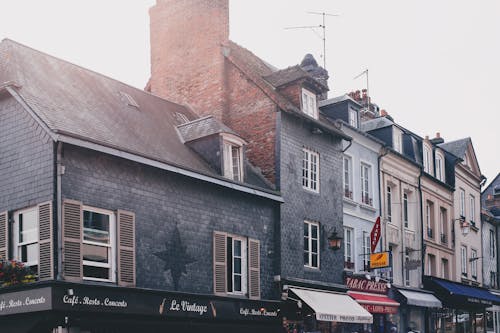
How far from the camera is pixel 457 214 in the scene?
3709 cm

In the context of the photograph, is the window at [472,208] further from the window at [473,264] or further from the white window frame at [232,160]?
the white window frame at [232,160]

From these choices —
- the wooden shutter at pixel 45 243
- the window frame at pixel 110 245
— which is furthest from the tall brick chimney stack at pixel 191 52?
the wooden shutter at pixel 45 243

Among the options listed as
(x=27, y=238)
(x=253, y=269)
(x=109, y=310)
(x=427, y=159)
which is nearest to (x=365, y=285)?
(x=253, y=269)

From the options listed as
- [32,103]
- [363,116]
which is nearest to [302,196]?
[32,103]

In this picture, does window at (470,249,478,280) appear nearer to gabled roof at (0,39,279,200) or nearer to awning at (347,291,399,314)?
awning at (347,291,399,314)

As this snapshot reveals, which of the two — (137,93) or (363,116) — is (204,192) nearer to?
(137,93)

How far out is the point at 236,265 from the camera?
69.3 ft

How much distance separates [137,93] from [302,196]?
5.69 m

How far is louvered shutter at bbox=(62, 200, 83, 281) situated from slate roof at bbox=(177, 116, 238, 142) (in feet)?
19.0

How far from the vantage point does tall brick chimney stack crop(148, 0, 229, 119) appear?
24750mm

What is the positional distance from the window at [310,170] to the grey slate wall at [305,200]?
208 mm

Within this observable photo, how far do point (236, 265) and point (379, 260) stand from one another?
606 centimetres

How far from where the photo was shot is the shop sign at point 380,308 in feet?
85.2

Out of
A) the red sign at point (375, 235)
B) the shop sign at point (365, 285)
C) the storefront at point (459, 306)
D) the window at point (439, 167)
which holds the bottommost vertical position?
the storefront at point (459, 306)
